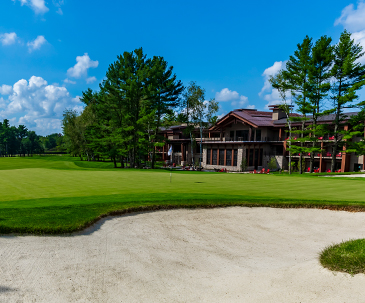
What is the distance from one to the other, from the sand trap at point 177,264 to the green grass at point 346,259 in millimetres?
222

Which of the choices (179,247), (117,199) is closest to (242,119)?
(117,199)

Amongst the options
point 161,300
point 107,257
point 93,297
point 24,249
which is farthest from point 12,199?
point 161,300

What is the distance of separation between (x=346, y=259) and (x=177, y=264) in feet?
13.6

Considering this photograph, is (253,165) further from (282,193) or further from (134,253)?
(134,253)

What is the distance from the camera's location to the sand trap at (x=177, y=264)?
5609 mm

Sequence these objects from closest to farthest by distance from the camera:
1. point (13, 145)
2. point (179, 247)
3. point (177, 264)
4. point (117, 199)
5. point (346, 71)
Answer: point (177, 264) < point (179, 247) < point (117, 199) < point (346, 71) < point (13, 145)

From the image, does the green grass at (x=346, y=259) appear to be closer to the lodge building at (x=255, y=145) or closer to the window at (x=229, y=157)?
the lodge building at (x=255, y=145)

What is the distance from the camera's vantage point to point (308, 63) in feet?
130

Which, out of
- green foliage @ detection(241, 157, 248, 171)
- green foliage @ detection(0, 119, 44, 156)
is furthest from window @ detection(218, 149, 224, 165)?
green foliage @ detection(0, 119, 44, 156)

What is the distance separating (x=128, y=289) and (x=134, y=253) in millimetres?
1895

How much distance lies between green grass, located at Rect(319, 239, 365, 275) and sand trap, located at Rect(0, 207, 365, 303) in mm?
222

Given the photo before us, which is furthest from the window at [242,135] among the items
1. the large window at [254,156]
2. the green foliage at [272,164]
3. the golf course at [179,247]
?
the golf course at [179,247]

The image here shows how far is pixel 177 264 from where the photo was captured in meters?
7.32

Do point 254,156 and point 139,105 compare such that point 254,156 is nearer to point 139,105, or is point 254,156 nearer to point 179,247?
point 139,105
